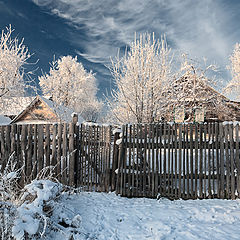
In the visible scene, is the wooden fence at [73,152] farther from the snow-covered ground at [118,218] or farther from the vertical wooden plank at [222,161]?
the vertical wooden plank at [222,161]

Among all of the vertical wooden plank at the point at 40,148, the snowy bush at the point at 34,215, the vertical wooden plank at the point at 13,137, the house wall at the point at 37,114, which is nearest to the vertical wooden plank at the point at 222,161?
the snowy bush at the point at 34,215

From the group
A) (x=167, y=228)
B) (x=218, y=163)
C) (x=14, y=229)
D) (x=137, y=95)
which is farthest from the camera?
(x=137, y=95)

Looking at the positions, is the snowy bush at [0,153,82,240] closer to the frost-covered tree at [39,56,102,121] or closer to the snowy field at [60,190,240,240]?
the snowy field at [60,190,240,240]

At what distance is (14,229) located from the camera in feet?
7.50

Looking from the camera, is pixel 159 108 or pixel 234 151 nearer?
pixel 234 151

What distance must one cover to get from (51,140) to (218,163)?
447 centimetres

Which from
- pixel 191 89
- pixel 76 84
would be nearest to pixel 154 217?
pixel 191 89

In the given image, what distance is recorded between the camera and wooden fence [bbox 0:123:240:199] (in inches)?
171

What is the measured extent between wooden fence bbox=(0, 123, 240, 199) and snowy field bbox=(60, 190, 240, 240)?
342mm

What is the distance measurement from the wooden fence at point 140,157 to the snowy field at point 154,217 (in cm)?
34

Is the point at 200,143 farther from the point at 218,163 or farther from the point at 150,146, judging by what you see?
the point at 150,146

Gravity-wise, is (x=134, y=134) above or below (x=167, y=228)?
above

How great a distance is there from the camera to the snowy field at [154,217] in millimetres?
2881

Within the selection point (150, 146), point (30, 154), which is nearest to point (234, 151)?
point (150, 146)
